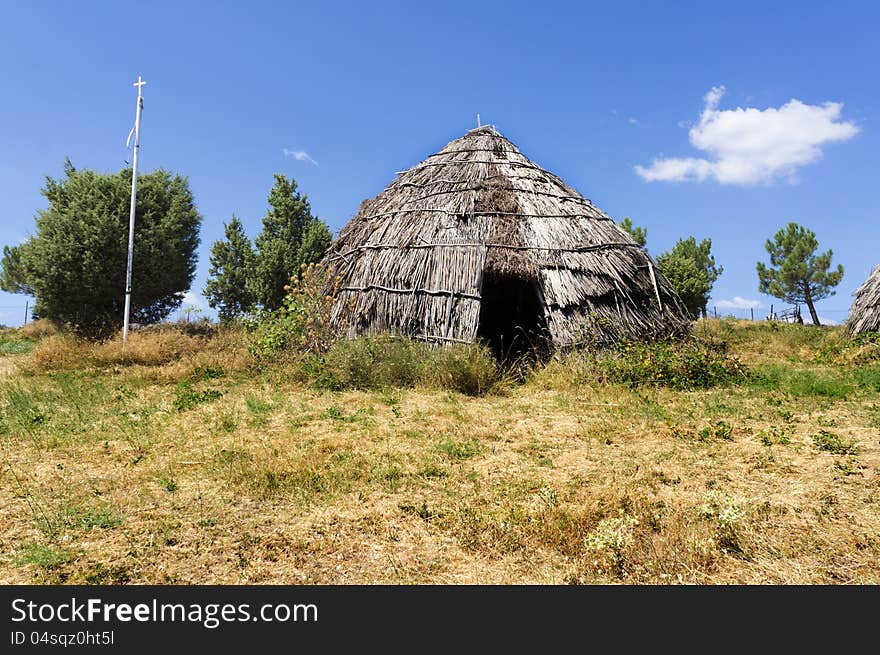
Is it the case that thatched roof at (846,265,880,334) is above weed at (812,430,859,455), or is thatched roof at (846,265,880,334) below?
above

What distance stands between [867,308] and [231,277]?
2067 centimetres

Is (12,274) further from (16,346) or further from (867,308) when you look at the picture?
(867,308)

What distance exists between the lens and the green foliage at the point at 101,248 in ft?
54.5

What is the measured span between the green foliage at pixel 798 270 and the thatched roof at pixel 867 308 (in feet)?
51.5

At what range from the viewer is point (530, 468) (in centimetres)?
495

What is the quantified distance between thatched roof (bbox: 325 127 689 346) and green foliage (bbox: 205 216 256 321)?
11.1 m

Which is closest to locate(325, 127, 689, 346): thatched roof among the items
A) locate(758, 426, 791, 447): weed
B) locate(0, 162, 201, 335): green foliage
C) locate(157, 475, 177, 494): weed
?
locate(758, 426, 791, 447): weed

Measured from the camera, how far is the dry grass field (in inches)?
127

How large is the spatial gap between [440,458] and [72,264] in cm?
1628

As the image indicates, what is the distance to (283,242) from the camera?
842 inches

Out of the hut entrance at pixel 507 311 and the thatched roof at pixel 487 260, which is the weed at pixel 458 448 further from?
the hut entrance at pixel 507 311

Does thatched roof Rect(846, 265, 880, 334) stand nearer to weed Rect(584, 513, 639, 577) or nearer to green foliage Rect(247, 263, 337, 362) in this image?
green foliage Rect(247, 263, 337, 362)
